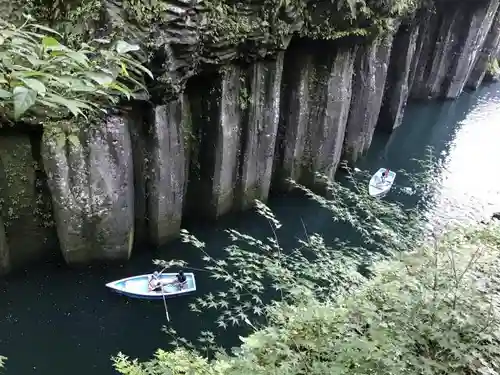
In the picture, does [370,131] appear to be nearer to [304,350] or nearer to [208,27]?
[208,27]

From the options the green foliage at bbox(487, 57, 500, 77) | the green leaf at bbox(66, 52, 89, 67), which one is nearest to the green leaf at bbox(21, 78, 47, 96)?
the green leaf at bbox(66, 52, 89, 67)

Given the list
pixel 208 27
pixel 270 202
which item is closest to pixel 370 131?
pixel 270 202

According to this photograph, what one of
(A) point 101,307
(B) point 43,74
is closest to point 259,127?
(A) point 101,307

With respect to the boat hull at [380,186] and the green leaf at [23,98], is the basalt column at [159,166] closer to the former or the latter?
the boat hull at [380,186]

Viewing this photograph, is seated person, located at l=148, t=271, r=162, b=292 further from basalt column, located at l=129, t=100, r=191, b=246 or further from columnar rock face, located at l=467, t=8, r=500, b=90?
columnar rock face, located at l=467, t=8, r=500, b=90

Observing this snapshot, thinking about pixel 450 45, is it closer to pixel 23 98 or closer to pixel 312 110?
pixel 312 110

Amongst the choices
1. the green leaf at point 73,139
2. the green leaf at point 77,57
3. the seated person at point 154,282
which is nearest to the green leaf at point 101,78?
the green leaf at point 77,57

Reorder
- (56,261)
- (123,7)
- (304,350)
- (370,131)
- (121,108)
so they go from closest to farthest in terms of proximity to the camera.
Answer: (304,350), (123,7), (121,108), (56,261), (370,131)
